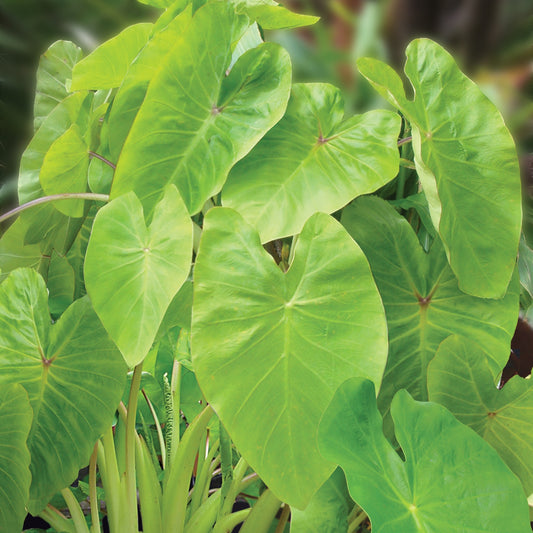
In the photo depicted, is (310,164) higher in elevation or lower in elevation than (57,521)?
higher

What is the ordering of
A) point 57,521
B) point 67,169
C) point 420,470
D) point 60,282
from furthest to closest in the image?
point 60,282 < point 57,521 < point 67,169 < point 420,470

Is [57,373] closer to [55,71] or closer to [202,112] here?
[202,112]

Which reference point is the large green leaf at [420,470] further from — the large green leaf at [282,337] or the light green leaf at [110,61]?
the light green leaf at [110,61]

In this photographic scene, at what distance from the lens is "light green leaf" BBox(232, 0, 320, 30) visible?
65 centimetres

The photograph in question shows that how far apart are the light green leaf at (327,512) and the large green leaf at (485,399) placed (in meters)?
0.18

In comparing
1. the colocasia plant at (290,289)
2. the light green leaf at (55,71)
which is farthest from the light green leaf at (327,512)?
the light green leaf at (55,71)

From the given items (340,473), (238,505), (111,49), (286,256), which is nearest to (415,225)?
(286,256)

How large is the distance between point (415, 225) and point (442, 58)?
Answer: 28 cm

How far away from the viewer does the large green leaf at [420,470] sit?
48 centimetres

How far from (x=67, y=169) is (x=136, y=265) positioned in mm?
251

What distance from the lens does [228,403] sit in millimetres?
525

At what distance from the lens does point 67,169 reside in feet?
2.50

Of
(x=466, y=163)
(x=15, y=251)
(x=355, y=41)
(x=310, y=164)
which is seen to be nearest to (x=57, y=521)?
(x=15, y=251)

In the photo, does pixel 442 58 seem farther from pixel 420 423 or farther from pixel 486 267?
pixel 420 423
